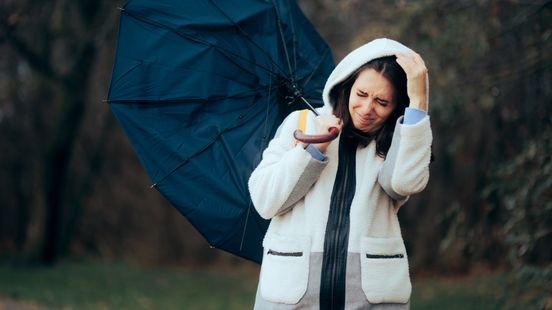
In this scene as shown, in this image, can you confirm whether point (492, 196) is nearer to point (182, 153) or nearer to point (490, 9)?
point (490, 9)

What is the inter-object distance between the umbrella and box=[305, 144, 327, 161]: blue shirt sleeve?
69 centimetres

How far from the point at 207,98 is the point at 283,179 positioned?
86 centimetres

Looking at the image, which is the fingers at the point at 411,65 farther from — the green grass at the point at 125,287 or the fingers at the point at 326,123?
the green grass at the point at 125,287

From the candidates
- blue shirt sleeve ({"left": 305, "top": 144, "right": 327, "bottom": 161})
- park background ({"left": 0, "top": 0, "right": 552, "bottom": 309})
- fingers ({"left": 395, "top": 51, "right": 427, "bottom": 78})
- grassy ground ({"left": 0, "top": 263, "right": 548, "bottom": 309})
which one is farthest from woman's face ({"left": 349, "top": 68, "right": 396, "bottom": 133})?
grassy ground ({"left": 0, "top": 263, "right": 548, "bottom": 309})

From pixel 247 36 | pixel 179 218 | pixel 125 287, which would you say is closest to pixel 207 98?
pixel 247 36

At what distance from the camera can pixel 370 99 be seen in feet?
11.3

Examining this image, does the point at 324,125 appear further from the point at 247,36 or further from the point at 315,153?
the point at 247,36

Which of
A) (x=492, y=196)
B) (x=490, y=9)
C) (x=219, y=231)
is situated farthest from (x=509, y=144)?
(x=219, y=231)

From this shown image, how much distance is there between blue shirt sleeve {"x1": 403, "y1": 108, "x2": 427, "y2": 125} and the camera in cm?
330

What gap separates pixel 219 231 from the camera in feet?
12.9

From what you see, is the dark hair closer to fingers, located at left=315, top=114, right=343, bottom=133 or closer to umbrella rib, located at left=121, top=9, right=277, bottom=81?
fingers, located at left=315, top=114, right=343, bottom=133

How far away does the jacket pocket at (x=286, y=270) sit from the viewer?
3.35m

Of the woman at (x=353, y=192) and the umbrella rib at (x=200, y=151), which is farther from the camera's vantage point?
the umbrella rib at (x=200, y=151)

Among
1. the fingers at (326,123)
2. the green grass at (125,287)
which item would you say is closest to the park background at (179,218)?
the green grass at (125,287)
